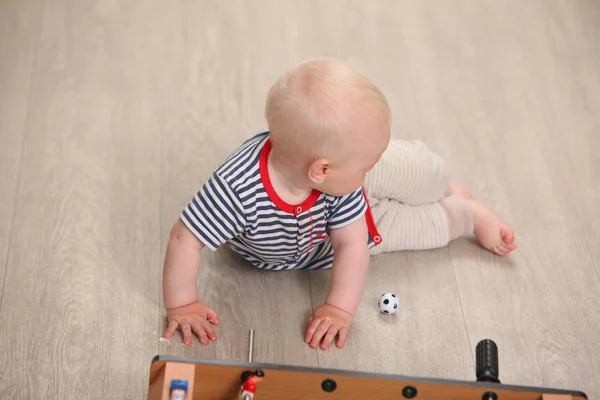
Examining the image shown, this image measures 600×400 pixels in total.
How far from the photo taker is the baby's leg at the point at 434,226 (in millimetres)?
1464

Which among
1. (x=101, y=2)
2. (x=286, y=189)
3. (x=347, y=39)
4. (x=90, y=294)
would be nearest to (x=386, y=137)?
(x=286, y=189)

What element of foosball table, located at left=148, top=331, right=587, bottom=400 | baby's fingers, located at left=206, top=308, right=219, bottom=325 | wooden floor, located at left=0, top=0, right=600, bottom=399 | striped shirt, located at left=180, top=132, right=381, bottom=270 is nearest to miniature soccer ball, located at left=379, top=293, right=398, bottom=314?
wooden floor, located at left=0, top=0, right=600, bottom=399

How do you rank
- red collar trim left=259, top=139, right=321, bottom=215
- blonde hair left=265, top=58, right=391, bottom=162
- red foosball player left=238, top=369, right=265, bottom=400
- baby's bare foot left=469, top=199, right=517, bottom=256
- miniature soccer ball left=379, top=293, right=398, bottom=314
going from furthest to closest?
1. baby's bare foot left=469, top=199, right=517, bottom=256
2. miniature soccer ball left=379, top=293, right=398, bottom=314
3. red collar trim left=259, top=139, right=321, bottom=215
4. blonde hair left=265, top=58, right=391, bottom=162
5. red foosball player left=238, top=369, right=265, bottom=400

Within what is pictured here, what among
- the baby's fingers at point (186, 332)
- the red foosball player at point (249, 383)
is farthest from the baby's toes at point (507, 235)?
the red foosball player at point (249, 383)

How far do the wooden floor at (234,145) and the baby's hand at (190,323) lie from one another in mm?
20

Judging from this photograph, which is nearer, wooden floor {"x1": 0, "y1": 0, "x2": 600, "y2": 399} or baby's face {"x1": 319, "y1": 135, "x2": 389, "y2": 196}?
baby's face {"x1": 319, "y1": 135, "x2": 389, "y2": 196}

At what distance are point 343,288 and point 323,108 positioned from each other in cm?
34

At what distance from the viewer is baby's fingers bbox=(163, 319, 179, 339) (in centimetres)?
130

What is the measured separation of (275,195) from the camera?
124cm

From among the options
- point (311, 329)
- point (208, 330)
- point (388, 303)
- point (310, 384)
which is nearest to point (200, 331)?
point (208, 330)

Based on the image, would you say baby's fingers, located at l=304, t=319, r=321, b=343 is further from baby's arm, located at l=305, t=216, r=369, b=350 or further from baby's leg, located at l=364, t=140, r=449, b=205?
baby's leg, located at l=364, t=140, r=449, b=205

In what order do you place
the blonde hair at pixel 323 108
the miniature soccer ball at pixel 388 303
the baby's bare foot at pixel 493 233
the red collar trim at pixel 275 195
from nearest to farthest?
the blonde hair at pixel 323 108
the red collar trim at pixel 275 195
the miniature soccer ball at pixel 388 303
the baby's bare foot at pixel 493 233

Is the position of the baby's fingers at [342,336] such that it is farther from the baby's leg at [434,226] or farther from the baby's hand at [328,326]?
the baby's leg at [434,226]

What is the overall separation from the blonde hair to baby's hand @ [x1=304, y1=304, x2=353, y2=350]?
0.96 feet
